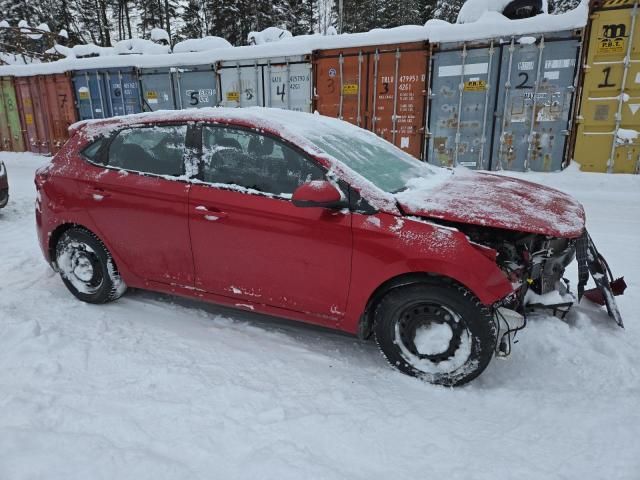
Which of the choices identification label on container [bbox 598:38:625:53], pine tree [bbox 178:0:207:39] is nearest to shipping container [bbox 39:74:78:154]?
identification label on container [bbox 598:38:625:53]

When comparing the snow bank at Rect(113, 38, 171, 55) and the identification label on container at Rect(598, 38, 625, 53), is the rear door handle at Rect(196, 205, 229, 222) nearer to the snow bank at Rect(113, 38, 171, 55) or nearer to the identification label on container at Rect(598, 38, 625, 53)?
the identification label on container at Rect(598, 38, 625, 53)

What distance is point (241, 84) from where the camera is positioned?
10562 mm

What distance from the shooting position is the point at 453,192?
9.18 feet

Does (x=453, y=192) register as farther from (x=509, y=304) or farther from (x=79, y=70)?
(x=79, y=70)

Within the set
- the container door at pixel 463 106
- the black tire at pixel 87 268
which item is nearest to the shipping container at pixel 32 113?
the container door at pixel 463 106

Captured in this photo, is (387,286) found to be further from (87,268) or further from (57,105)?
(57,105)

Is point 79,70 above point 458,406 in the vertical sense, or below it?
above

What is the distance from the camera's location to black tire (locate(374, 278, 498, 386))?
7.83ft

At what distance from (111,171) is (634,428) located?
3827 mm

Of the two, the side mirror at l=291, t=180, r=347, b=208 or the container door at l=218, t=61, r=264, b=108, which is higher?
the container door at l=218, t=61, r=264, b=108

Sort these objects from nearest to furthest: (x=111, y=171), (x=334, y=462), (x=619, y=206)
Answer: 1. (x=334, y=462)
2. (x=111, y=171)
3. (x=619, y=206)

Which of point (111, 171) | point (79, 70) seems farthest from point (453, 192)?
point (79, 70)

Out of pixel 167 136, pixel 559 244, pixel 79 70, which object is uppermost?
pixel 79 70

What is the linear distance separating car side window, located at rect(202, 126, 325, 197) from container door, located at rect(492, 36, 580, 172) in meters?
7.17
